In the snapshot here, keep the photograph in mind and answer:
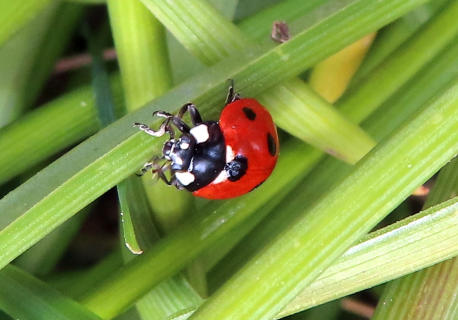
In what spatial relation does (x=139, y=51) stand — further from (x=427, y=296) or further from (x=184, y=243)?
(x=427, y=296)

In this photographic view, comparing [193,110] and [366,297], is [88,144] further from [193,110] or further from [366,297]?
[366,297]

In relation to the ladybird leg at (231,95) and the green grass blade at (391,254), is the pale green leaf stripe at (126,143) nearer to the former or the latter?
the ladybird leg at (231,95)

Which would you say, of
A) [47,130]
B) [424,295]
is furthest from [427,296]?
[47,130]

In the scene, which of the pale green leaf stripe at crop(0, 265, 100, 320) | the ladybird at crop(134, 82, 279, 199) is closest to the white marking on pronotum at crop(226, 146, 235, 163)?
the ladybird at crop(134, 82, 279, 199)

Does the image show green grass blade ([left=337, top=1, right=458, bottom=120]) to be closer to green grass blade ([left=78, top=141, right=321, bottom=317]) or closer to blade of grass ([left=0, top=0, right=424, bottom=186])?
green grass blade ([left=78, top=141, right=321, bottom=317])

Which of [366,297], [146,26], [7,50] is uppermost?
[7,50]

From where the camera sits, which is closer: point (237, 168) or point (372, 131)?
point (237, 168)

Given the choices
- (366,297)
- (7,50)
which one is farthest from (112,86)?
(366,297)
